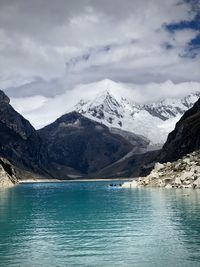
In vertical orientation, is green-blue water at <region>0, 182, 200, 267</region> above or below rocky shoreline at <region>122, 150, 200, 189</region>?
below

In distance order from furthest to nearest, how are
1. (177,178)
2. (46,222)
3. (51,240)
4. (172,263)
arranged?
1. (177,178)
2. (46,222)
3. (51,240)
4. (172,263)

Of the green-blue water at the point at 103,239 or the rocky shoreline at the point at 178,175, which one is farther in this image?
the rocky shoreline at the point at 178,175

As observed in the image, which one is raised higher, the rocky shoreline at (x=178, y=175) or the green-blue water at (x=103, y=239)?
the rocky shoreline at (x=178, y=175)

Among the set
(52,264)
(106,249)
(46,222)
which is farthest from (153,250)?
(46,222)

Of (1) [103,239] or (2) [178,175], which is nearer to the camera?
(1) [103,239]

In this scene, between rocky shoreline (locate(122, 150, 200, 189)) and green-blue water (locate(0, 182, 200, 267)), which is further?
rocky shoreline (locate(122, 150, 200, 189))

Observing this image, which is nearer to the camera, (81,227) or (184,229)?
(184,229)

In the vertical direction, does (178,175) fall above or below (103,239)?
above

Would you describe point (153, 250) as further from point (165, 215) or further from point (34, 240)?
point (165, 215)
